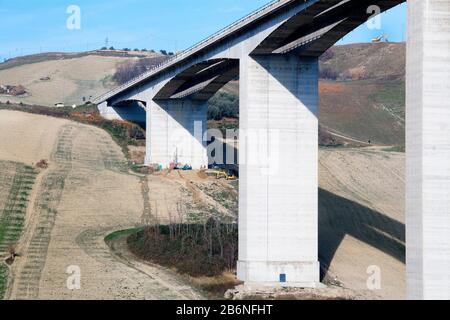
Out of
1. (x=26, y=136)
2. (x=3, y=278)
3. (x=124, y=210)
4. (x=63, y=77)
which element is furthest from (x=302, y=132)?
(x=63, y=77)

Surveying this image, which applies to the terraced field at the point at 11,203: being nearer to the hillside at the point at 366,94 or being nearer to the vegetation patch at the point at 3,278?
the vegetation patch at the point at 3,278

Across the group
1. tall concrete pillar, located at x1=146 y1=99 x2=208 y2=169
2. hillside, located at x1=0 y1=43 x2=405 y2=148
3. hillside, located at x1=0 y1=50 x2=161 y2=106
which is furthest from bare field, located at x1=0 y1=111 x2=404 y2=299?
hillside, located at x1=0 y1=50 x2=161 y2=106

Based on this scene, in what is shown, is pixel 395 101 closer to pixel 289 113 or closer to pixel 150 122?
pixel 150 122

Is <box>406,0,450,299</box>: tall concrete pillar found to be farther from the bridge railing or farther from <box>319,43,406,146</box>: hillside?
<box>319,43,406,146</box>: hillside

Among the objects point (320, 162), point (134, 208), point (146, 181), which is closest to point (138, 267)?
point (134, 208)

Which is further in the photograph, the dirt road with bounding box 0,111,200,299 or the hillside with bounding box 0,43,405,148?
the hillside with bounding box 0,43,405,148

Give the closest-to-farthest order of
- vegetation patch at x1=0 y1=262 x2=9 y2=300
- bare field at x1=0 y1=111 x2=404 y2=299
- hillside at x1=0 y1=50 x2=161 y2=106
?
1. vegetation patch at x1=0 y1=262 x2=9 y2=300
2. bare field at x1=0 y1=111 x2=404 y2=299
3. hillside at x1=0 y1=50 x2=161 y2=106

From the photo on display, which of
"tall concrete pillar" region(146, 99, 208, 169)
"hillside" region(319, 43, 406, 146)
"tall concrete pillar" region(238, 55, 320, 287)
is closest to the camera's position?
"tall concrete pillar" region(238, 55, 320, 287)

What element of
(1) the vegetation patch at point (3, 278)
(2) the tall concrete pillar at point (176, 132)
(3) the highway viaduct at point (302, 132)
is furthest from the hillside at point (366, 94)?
(1) the vegetation patch at point (3, 278)
